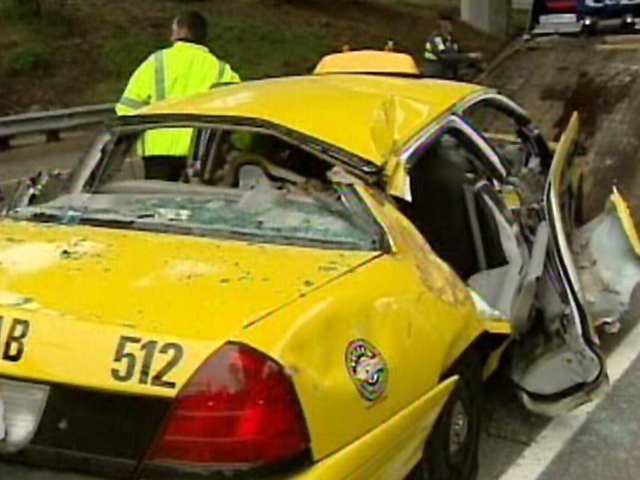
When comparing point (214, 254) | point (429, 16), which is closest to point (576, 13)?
point (429, 16)

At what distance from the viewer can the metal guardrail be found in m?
12.7

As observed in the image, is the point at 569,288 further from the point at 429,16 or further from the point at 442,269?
the point at 429,16

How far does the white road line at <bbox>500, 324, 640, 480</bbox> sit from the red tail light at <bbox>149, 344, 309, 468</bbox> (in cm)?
170

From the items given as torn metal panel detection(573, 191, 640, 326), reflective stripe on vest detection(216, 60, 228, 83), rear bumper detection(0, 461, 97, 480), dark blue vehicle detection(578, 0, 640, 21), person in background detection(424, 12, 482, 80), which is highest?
rear bumper detection(0, 461, 97, 480)

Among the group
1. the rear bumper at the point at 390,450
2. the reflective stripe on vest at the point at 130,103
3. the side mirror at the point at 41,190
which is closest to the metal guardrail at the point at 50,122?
the reflective stripe on vest at the point at 130,103

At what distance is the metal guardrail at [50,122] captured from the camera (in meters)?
12.7

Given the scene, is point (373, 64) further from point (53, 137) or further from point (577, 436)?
point (53, 137)

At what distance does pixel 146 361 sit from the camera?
2.77m

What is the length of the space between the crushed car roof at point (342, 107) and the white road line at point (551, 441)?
1.33 metres

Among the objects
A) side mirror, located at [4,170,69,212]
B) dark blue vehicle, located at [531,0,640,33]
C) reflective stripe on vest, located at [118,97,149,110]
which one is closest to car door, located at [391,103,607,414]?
side mirror, located at [4,170,69,212]

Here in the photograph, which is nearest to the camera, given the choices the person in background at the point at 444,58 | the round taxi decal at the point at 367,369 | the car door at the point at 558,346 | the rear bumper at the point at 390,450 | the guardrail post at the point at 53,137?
the rear bumper at the point at 390,450

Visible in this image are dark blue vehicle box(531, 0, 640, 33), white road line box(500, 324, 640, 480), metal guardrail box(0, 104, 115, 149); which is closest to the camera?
white road line box(500, 324, 640, 480)

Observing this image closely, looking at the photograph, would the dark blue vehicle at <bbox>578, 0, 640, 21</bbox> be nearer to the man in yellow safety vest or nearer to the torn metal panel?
the man in yellow safety vest

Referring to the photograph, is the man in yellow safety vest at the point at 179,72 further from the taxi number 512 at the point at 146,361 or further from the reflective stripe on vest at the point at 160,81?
the taxi number 512 at the point at 146,361
